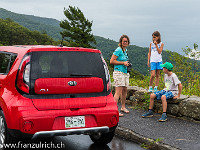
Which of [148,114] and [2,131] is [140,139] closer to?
[148,114]

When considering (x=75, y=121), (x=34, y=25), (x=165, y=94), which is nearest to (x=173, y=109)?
(x=165, y=94)

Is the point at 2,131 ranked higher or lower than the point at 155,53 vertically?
lower

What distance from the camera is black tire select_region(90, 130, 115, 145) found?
15.5ft

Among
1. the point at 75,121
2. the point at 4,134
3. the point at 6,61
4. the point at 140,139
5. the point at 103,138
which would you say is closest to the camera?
→ the point at 75,121

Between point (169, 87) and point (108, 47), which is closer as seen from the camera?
point (169, 87)

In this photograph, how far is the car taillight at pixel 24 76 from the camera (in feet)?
12.4

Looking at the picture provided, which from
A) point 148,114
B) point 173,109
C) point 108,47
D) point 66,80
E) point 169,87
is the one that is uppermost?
point 108,47

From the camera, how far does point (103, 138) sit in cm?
479

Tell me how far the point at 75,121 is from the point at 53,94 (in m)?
0.50

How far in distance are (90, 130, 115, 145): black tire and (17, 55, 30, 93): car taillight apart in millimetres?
1690

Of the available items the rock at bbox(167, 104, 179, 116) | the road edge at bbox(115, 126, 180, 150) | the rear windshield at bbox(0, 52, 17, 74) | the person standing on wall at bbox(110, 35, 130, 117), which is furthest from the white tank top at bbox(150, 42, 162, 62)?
the rear windshield at bbox(0, 52, 17, 74)

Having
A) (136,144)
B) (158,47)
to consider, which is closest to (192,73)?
(158,47)

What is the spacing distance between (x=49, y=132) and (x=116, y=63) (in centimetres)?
334

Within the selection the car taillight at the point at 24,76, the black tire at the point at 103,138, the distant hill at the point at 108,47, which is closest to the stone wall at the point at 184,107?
the black tire at the point at 103,138
